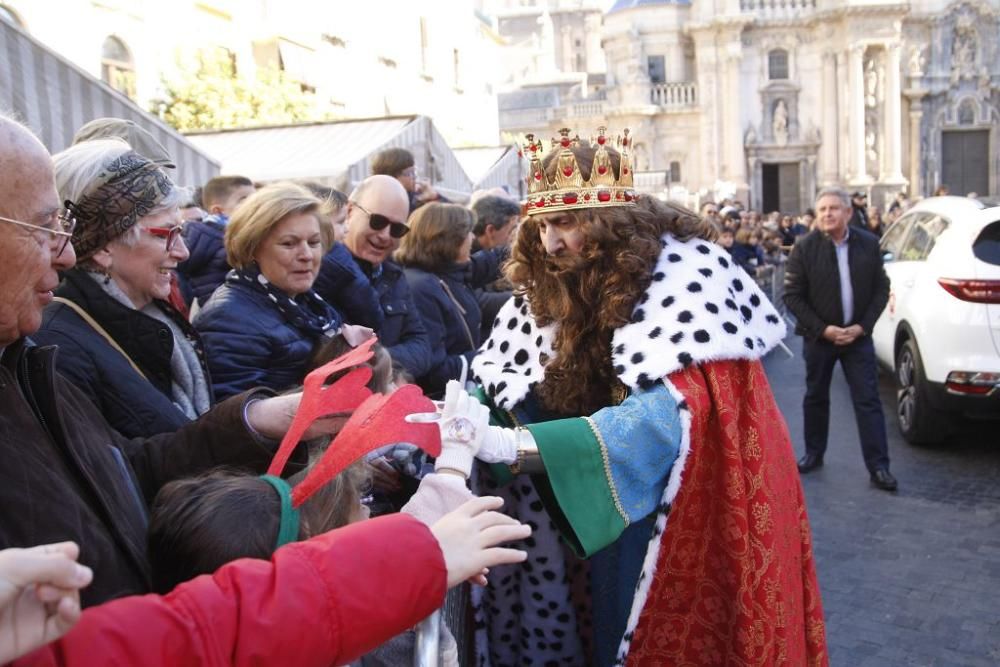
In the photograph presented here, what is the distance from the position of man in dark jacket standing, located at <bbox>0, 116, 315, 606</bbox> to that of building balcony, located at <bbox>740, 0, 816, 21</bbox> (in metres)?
41.9

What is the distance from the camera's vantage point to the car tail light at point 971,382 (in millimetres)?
6281

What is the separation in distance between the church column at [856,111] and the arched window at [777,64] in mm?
2790

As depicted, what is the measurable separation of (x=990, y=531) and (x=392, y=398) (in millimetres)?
4943

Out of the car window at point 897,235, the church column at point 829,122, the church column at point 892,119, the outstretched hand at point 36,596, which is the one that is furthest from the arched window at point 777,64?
the outstretched hand at point 36,596

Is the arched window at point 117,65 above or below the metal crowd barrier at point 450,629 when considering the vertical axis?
above

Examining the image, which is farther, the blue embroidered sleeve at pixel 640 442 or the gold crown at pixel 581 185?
the gold crown at pixel 581 185

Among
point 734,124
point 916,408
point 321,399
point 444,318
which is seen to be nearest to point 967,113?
point 734,124

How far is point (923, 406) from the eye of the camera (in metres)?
6.95

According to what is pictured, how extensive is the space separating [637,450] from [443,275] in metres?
2.65

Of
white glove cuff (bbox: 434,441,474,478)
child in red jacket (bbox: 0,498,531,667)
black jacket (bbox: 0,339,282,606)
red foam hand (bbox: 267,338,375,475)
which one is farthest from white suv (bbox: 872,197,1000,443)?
black jacket (bbox: 0,339,282,606)

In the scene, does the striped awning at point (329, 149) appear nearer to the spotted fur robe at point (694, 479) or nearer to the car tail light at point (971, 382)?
the car tail light at point (971, 382)

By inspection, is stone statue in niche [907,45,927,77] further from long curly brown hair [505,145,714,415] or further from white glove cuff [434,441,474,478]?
white glove cuff [434,441,474,478]

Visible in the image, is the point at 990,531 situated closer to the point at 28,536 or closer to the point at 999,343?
the point at 999,343

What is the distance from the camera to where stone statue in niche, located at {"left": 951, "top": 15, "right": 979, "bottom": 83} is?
129 ft
